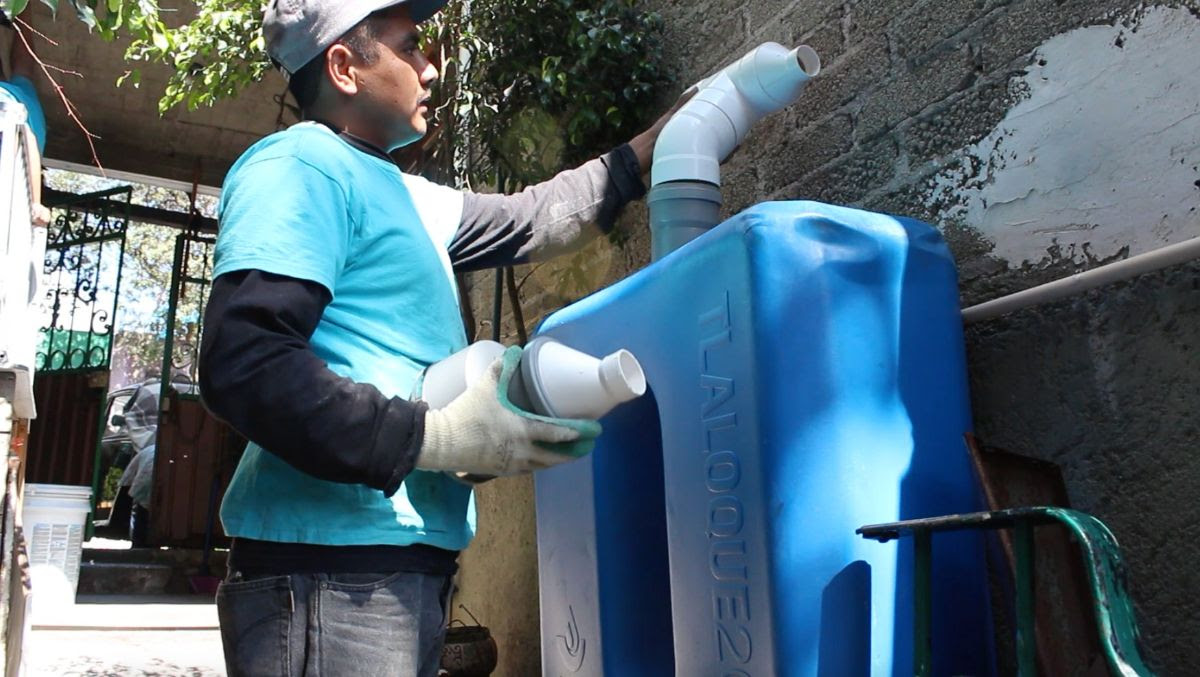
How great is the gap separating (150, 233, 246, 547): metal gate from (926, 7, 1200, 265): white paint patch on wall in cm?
681

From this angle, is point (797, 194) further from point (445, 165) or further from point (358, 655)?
point (445, 165)

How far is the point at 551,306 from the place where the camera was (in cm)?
315

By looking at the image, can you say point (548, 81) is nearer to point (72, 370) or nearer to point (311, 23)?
point (311, 23)

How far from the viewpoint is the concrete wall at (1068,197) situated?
134cm

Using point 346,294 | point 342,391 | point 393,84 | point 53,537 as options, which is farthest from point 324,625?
point 53,537

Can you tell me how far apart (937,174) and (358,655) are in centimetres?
119

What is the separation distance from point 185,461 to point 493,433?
24.3ft

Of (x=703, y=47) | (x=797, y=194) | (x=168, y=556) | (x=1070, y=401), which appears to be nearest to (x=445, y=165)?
(x=703, y=47)

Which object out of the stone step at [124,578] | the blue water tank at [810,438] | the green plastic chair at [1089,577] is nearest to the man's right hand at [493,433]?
the blue water tank at [810,438]

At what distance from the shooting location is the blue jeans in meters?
1.21

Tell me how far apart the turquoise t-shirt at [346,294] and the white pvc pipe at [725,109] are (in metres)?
0.56

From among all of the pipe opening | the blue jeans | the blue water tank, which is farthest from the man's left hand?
the blue jeans

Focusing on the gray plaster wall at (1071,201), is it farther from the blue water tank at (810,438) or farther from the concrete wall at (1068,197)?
the blue water tank at (810,438)

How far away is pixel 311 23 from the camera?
147cm
